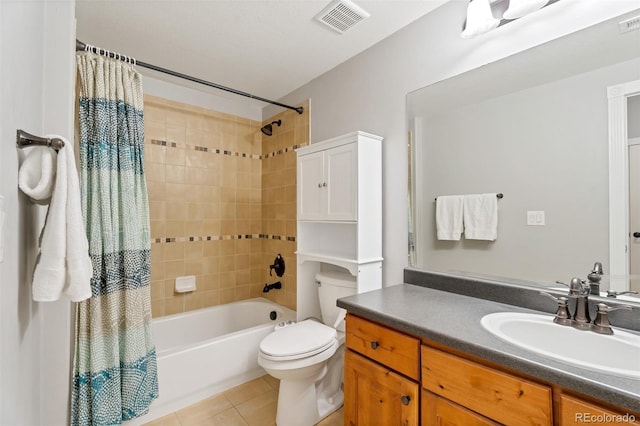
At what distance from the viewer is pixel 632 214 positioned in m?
1.06

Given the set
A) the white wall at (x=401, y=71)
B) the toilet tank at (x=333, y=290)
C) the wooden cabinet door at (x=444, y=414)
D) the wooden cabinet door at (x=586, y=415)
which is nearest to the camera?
the wooden cabinet door at (x=586, y=415)

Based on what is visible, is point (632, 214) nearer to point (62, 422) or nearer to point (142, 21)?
point (142, 21)

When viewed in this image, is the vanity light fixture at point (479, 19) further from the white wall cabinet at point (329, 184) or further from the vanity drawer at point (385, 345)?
the vanity drawer at point (385, 345)

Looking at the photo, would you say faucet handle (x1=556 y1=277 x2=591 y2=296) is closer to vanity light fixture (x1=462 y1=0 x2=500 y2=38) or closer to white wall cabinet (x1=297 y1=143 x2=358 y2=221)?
white wall cabinet (x1=297 y1=143 x2=358 y2=221)

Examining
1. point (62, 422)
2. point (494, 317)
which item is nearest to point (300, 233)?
point (494, 317)

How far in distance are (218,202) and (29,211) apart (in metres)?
1.83

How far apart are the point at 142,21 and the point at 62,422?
7.18 ft

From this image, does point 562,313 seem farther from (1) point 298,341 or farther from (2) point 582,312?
(1) point 298,341

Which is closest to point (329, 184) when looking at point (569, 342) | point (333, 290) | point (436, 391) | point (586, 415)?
point (333, 290)

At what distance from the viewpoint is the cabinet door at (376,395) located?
1097 mm

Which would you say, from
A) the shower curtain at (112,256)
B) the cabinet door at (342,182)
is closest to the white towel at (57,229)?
the shower curtain at (112,256)

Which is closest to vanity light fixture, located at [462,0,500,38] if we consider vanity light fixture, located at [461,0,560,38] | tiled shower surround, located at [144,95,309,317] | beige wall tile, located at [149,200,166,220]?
vanity light fixture, located at [461,0,560,38]

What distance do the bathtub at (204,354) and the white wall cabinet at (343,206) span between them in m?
0.48

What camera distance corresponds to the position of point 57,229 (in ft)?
2.80
